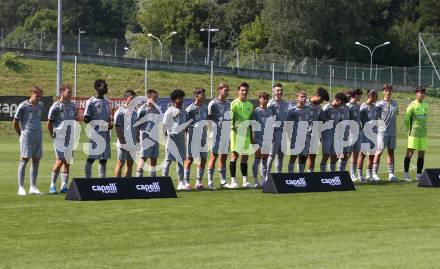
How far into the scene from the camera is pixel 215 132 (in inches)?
919

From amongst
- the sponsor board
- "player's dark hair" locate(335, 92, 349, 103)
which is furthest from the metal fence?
the sponsor board

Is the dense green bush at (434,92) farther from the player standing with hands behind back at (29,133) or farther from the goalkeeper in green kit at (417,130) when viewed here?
the player standing with hands behind back at (29,133)

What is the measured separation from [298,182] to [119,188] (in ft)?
13.6

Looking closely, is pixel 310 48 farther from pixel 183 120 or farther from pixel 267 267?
pixel 267 267

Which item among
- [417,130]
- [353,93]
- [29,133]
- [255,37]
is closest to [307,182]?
[353,93]

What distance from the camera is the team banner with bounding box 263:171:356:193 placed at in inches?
867

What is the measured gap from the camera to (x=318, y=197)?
69.7 ft

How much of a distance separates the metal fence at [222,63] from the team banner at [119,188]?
60.3 metres

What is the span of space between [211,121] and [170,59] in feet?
193

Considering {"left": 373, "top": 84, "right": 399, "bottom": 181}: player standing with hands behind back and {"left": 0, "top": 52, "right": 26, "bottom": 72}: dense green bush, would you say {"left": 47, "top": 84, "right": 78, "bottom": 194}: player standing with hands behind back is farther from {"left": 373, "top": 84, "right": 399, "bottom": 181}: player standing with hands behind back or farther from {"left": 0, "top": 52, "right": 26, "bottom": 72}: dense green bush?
{"left": 0, "top": 52, "right": 26, "bottom": 72}: dense green bush

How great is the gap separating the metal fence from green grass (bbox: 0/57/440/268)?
59624mm

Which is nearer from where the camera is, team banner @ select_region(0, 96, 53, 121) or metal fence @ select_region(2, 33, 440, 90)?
team banner @ select_region(0, 96, 53, 121)

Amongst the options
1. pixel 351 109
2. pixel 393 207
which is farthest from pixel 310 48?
pixel 393 207

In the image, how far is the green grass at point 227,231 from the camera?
1300 cm
